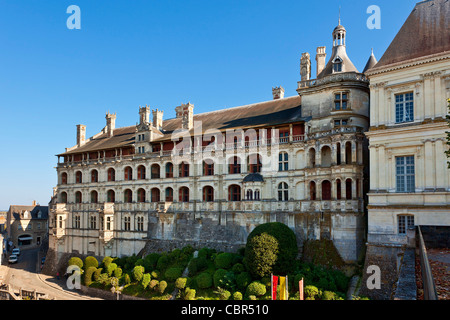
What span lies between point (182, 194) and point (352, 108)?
23034mm

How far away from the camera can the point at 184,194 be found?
150 ft

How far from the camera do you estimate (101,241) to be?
49781 mm

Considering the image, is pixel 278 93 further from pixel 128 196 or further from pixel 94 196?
pixel 94 196

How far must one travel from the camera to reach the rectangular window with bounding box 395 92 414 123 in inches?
1128

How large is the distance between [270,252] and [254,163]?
1246cm

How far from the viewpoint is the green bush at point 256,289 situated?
28.8m

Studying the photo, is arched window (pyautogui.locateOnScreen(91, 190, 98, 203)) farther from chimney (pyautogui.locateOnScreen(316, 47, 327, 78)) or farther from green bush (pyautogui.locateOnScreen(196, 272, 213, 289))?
chimney (pyautogui.locateOnScreen(316, 47, 327, 78))

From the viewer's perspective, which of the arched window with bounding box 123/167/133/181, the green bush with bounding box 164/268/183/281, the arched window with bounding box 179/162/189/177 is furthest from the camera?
the arched window with bounding box 123/167/133/181

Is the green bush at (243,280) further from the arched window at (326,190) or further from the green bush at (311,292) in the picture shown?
the arched window at (326,190)

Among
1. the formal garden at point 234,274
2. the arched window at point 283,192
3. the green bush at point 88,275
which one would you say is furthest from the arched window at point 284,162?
the green bush at point 88,275

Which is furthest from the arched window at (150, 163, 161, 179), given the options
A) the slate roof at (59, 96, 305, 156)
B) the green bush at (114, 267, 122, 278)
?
the green bush at (114, 267, 122, 278)

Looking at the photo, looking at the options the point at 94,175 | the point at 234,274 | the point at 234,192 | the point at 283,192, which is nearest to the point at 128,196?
the point at 94,175

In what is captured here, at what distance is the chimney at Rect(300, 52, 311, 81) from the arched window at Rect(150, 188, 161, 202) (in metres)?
23.9
